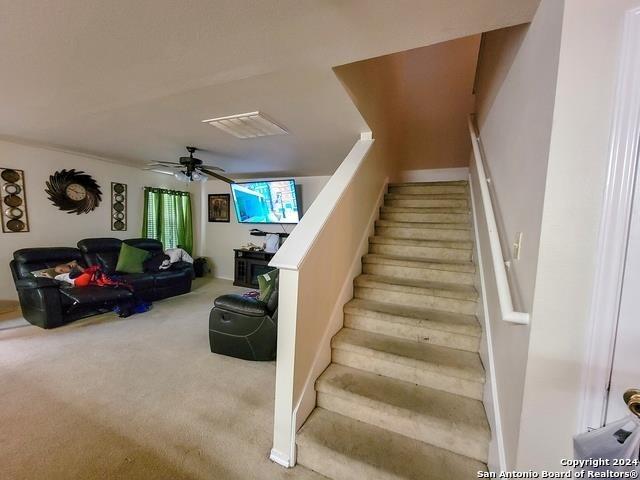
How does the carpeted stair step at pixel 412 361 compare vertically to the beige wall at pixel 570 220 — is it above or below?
Result: below

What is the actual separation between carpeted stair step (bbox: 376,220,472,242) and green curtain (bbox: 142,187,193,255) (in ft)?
15.2

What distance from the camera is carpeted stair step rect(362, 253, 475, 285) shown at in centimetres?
218

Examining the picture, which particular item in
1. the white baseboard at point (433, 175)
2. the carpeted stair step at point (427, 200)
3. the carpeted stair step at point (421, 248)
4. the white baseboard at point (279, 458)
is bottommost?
the white baseboard at point (279, 458)

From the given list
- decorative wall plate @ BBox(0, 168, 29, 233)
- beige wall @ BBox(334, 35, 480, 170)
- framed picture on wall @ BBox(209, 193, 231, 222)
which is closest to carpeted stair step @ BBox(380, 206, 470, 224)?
beige wall @ BBox(334, 35, 480, 170)

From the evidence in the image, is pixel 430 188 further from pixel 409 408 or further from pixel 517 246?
pixel 409 408

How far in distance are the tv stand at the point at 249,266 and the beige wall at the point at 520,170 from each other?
411 cm

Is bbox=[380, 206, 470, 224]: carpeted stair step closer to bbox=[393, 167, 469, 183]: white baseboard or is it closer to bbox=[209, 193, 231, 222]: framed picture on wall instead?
bbox=[393, 167, 469, 183]: white baseboard

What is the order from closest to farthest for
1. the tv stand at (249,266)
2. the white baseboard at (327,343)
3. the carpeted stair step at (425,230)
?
the white baseboard at (327,343)
the carpeted stair step at (425,230)
the tv stand at (249,266)

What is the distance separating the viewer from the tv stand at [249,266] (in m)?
5.13

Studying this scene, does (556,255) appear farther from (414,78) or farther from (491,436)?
(414,78)

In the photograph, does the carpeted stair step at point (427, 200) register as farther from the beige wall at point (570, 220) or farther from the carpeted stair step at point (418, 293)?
the beige wall at point (570, 220)

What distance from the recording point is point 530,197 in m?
1.03

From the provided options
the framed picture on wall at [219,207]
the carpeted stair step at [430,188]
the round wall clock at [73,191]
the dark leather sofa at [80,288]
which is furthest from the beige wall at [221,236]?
the carpeted stair step at [430,188]

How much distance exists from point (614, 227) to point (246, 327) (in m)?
2.35
